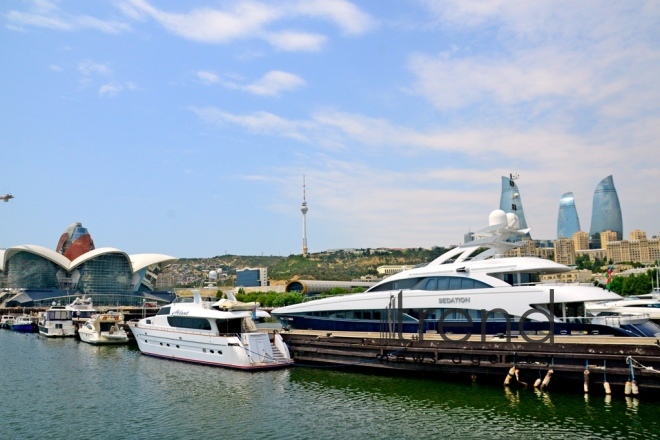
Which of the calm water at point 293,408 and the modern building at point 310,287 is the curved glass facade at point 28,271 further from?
the calm water at point 293,408

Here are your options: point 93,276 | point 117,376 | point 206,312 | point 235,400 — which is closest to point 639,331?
point 235,400

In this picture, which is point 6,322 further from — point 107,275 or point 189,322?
point 189,322

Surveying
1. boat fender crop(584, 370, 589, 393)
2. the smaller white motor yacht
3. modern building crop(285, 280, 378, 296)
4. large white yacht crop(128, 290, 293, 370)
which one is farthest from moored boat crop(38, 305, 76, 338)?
modern building crop(285, 280, 378, 296)

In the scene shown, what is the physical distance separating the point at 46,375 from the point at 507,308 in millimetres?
24326

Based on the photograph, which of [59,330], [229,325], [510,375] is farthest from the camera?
[59,330]

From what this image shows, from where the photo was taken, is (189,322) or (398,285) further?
(189,322)

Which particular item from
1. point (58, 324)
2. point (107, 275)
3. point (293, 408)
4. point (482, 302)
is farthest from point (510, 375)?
point (107, 275)

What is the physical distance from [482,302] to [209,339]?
595 inches

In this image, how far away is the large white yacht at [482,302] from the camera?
24016 mm

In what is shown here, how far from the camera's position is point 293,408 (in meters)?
20.7

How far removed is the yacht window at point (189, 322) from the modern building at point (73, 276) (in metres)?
77.7

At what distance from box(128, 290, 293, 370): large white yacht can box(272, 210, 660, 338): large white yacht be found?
373cm

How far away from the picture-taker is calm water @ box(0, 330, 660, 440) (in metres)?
17.5

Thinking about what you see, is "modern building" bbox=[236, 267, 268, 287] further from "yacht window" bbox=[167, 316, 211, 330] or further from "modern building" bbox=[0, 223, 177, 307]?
"yacht window" bbox=[167, 316, 211, 330]
